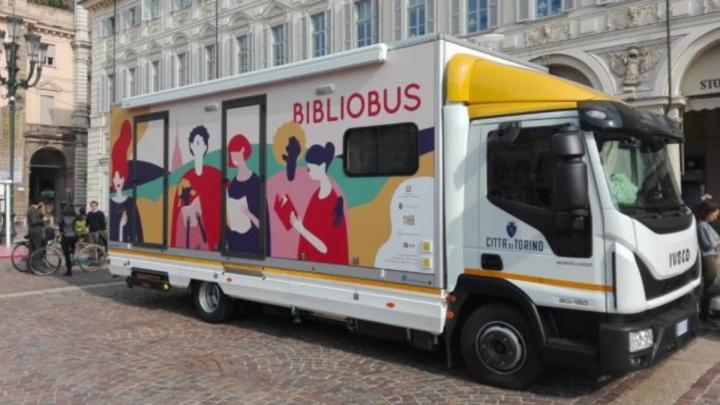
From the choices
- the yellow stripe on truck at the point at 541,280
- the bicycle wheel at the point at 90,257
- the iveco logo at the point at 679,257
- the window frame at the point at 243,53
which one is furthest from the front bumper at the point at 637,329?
the window frame at the point at 243,53

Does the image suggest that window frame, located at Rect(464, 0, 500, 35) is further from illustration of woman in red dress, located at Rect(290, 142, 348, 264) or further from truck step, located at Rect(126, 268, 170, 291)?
illustration of woman in red dress, located at Rect(290, 142, 348, 264)

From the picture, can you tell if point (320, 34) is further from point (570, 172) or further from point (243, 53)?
point (570, 172)

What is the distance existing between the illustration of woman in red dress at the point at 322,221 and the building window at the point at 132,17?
107 ft

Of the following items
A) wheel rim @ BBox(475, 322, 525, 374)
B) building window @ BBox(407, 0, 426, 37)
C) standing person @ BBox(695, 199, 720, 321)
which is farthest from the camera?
building window @ BBox(407, 0, 426, 37)

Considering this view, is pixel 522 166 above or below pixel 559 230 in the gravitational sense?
above

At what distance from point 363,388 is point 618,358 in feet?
7.00

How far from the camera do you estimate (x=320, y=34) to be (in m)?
25.2

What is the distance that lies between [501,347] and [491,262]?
75 centimetres

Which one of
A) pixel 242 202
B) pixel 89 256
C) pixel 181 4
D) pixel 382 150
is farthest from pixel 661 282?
pixel 181 4

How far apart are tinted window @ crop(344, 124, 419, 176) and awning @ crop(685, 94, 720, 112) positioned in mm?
13227

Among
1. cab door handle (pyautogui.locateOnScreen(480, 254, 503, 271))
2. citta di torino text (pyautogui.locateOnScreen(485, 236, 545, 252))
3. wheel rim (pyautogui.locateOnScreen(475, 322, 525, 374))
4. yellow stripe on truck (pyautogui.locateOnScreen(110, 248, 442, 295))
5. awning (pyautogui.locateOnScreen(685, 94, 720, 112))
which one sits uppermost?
awning (pyautogui.locateOnScreen(685, 94, 720, 112))

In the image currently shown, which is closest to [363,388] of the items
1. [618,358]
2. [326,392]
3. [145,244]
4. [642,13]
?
[326,392]

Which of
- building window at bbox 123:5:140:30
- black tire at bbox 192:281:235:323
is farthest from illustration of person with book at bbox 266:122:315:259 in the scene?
building window at bbox 123:5:140:30

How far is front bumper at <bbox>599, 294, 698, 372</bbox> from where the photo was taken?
4.89 meters
